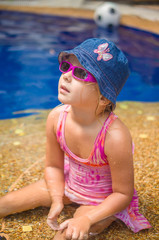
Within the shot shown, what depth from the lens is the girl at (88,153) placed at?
189 cm

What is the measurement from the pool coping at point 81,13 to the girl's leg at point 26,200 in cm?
788

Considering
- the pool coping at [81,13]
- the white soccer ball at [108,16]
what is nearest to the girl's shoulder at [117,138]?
the pool coping at [81,13]

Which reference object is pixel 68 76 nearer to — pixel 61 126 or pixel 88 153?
pixel 61 126

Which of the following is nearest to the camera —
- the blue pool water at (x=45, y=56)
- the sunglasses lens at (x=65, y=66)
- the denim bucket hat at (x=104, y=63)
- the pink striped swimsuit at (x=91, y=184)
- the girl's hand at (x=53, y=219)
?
the denim bucket hat at (x=104, y=63)

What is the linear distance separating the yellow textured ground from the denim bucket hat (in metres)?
1.08

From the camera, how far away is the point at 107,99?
196 cm

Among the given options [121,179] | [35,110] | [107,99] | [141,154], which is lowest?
[35,110]

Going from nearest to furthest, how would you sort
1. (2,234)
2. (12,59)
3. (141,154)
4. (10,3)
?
(2,234) → (141,154) → (12,59) → (10,3)

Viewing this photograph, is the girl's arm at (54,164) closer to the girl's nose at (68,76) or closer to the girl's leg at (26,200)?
the girl's leg at (26,200)

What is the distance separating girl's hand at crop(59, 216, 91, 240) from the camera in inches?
74.6

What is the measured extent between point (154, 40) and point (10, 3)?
672cm

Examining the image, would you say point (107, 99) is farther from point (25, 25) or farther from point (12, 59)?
point (25, 25)

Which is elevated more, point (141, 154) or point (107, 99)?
point (107, 99)

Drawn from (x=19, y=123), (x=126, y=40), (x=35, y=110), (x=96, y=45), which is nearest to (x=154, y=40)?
(x=126, y=40)
